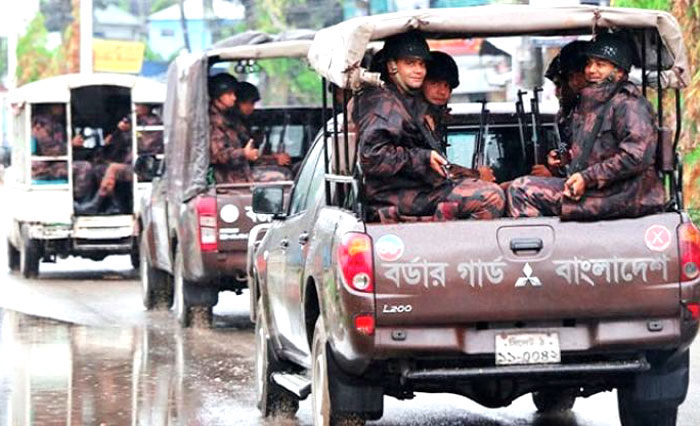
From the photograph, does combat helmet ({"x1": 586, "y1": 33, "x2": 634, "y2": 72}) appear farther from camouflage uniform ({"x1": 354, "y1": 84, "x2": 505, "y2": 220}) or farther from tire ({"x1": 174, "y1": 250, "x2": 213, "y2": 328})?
tire ({"x1": 174, "y1": 250, "x2": 213, "y2": 328})

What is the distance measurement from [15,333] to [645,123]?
8936mm

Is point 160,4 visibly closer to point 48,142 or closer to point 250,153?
point 48,142

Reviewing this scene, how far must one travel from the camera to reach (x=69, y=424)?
10906mm

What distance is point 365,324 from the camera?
848 centimetres

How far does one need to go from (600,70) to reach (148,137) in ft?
49.1

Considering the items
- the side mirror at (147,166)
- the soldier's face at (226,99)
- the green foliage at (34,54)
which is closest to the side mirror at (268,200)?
the soldier's face at (226,99)

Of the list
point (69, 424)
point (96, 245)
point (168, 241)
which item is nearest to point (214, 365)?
point (69, 424)

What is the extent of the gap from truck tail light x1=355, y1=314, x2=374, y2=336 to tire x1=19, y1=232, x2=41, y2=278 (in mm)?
15702

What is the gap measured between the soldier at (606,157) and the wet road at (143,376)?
1895mm

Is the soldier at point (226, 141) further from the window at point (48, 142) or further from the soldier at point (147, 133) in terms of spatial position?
the window at point (48, 142)

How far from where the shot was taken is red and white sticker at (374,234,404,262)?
8469 millimetres

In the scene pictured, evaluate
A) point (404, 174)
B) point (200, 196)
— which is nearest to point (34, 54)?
point (200, 196)

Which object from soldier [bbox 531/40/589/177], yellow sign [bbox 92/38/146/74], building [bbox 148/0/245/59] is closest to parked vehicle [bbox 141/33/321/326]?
soldier [bbox 531/40/589/177]

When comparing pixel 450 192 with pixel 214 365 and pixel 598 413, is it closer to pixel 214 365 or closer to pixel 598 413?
pixel 598 413
